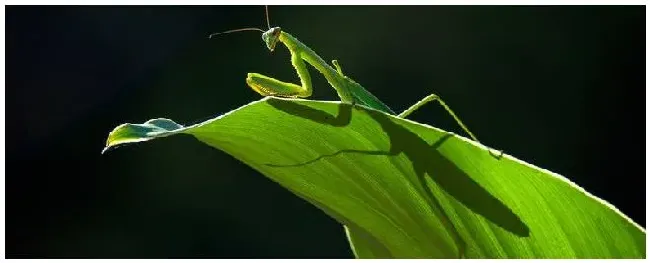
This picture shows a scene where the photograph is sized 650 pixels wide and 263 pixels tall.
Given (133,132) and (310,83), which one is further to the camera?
(310,83)

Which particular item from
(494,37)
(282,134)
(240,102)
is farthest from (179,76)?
(282,134)

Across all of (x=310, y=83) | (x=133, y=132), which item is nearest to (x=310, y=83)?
(x=310, y=83)

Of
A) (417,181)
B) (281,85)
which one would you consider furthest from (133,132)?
(281,85)

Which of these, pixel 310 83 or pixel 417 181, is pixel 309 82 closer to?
pixel 310 83

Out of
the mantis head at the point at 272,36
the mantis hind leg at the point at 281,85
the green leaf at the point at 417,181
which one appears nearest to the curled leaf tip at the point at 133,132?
the green leaf at the point at 417,181

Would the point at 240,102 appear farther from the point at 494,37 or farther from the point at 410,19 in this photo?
the point at 494,37

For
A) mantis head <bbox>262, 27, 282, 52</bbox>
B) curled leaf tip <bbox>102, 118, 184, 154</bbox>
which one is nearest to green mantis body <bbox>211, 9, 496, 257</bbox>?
mantis head <bbox>262, 27, 282, 52</bbox>

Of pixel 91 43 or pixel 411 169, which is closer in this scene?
pixel 411 169

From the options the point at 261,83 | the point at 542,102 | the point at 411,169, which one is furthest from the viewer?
the point at 542,102
